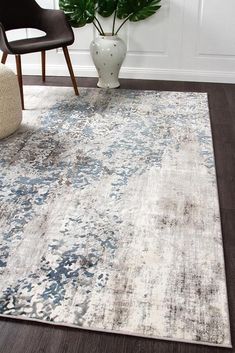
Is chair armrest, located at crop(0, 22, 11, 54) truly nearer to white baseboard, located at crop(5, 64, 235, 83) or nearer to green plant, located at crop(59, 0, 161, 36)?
green plant, located at crop(59, 0, 161, 36)

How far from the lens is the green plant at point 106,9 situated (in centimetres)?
323

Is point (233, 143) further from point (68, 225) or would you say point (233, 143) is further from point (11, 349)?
point (11, 349)

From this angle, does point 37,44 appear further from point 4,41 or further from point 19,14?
point 19,14

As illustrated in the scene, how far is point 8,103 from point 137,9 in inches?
56.8

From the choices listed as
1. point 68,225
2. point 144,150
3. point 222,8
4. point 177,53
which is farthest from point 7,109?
point 222,8

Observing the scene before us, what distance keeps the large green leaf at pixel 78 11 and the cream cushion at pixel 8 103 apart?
1.00 m

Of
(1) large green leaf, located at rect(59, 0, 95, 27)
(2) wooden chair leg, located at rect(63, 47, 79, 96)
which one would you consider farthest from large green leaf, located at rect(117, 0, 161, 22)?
(2) wooden chair leg, located at rect(63, 47, 79, 96)

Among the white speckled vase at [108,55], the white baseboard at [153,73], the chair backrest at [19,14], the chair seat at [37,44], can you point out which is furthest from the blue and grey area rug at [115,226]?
the white baseboard at [153,73]

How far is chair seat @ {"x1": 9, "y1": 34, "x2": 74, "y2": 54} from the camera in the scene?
284 centimetres

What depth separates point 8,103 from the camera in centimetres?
244

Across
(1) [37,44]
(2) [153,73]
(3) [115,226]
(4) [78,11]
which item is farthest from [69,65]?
(3) [115,226]

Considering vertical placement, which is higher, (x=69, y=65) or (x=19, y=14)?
(x=19, y=14)

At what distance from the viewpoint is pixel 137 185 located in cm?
200

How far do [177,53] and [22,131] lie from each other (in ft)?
5.43
